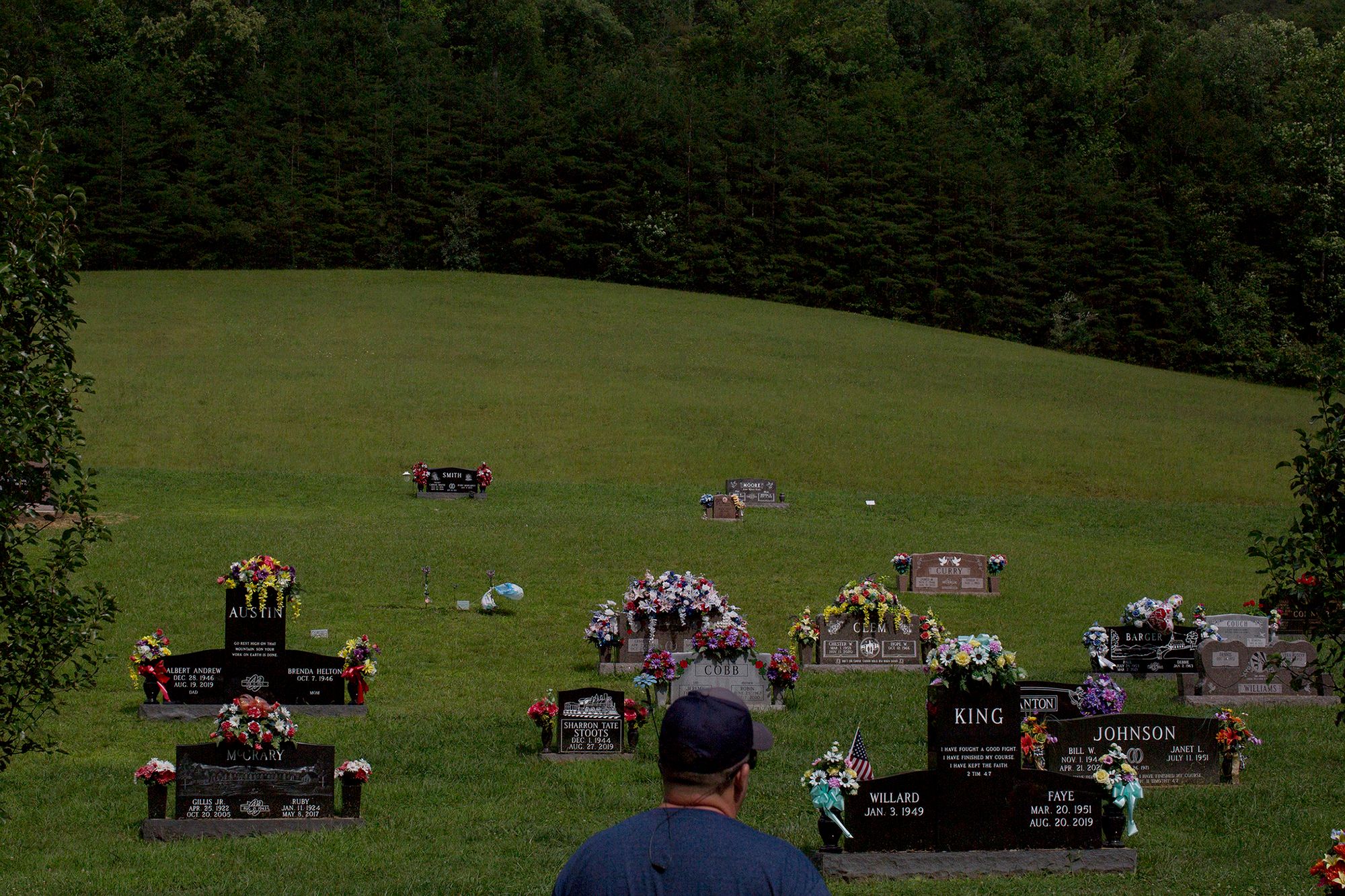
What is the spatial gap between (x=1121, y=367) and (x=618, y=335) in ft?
95.3

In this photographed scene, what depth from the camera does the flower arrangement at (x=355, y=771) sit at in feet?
38.7

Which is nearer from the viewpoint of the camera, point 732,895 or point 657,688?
point 732,895

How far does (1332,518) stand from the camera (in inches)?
368

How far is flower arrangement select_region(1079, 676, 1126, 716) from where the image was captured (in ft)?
46.9

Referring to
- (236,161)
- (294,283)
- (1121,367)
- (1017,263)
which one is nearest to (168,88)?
(236,161)

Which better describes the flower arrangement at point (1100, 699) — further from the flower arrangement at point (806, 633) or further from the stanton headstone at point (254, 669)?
the stanton headstone at point (254, 669)

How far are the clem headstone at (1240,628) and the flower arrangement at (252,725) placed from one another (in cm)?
1295

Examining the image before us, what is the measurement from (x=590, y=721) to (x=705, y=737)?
1087 centimetres

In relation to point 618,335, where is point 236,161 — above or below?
above

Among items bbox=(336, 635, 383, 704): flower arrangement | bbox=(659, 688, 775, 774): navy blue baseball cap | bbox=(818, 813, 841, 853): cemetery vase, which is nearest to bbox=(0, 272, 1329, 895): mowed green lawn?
bbox=(818, 813, 841, 853): cemetery vase

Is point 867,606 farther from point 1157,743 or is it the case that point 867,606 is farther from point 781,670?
point 1157,743

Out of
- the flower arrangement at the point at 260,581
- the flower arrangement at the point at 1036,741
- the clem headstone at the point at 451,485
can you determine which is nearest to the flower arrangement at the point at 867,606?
the flower arrangement at the point at 1036,741

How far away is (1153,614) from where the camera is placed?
63.7 ft

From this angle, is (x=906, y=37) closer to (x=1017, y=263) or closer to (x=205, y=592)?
(x=1017, y=263)
